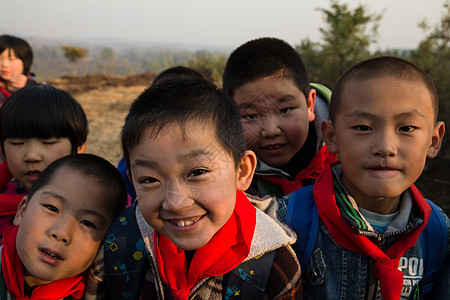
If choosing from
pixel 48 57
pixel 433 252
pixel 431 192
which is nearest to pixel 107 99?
pixel 431 192

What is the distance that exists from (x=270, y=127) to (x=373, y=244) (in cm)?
85

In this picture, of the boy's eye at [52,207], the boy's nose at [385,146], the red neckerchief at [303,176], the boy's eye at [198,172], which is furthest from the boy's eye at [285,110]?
the boy's eye at [52,207]

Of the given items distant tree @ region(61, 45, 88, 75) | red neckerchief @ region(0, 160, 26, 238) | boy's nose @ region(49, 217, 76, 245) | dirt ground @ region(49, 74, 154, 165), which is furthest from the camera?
distant tree @ region(61, 45, 88, 75)

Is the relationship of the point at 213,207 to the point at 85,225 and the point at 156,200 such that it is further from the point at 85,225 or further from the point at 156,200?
the point at 85,225

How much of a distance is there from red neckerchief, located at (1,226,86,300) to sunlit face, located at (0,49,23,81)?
330 centimetres

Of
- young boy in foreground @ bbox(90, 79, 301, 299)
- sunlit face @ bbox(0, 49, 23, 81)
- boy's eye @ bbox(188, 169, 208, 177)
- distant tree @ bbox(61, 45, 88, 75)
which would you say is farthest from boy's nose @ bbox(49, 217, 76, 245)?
distant tree @ bbox(61, 45, 88, 75)

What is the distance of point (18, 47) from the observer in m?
4.29

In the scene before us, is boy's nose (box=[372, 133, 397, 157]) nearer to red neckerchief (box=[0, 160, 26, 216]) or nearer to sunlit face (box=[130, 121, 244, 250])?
sunlit face (box=[130, 121, 244, 250])

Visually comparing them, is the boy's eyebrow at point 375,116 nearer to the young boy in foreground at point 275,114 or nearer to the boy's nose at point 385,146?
the boy's nose at point 385,146

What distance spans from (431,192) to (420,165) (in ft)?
11.9

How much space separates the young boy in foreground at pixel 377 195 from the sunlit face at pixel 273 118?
0.45 metres

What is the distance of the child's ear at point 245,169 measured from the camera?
145 cm

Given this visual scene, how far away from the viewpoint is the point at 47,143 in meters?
2.10

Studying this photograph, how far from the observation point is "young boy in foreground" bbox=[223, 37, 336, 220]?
6.80ft
